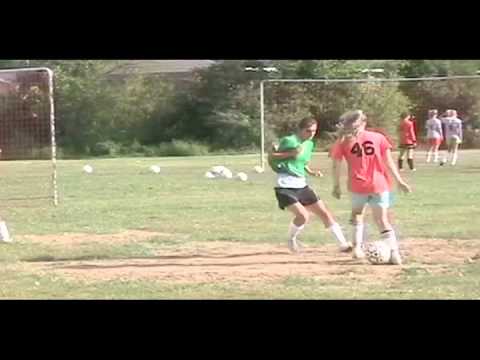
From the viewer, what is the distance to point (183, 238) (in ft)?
21.9

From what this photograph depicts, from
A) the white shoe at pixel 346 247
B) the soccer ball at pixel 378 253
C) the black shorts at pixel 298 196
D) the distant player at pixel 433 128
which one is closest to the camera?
the soccer ball at pixel 378 253

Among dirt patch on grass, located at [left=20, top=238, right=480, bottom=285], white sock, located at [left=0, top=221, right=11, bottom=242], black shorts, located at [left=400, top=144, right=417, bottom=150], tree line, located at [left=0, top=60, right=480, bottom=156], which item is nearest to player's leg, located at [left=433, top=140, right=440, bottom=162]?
black shorts, located at [left=400, top=144, right=417, bottom=150]

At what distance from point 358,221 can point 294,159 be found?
0.54 meters

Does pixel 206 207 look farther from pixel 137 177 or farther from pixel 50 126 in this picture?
pixel 50 126

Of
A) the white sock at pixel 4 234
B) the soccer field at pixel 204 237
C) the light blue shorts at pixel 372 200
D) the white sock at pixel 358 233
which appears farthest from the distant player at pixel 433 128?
the white sock at pixel 4 234

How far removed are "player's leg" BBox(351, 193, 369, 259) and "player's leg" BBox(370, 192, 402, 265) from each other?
0.06 metres

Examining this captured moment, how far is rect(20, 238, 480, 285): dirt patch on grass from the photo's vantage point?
6.17 meters

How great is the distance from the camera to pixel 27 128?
655cm

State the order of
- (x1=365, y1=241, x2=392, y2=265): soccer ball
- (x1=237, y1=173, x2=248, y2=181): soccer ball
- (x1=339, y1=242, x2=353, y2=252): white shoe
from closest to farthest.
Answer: (x1=365, y1=241, x2=392, y2=265): soccer ball, (x1=339, y1=242, x2=353, y2=252): white shoe, (x1=237, y1=173, x2=248, y2=181): soccer ball

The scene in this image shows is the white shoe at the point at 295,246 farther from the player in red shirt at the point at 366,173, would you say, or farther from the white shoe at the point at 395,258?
the white shoe at the point at 395,258

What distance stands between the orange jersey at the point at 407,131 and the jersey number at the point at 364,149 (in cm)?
60

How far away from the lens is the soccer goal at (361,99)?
645 centimetres

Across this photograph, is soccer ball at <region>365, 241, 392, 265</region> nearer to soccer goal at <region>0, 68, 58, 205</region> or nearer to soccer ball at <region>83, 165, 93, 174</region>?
soccer ball at <region>83, 165, 93, 174</region>
